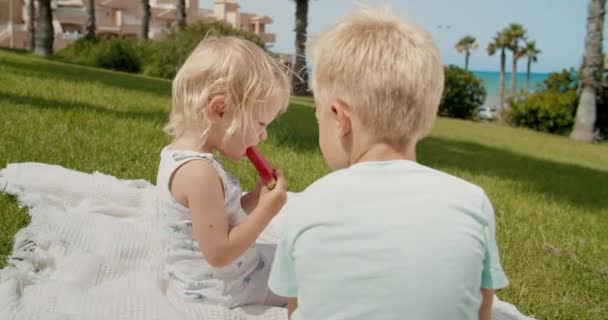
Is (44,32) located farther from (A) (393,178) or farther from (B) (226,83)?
(A) (393,178)

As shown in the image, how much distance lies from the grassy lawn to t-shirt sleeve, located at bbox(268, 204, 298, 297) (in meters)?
1.69

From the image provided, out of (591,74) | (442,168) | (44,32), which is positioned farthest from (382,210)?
(44,32)


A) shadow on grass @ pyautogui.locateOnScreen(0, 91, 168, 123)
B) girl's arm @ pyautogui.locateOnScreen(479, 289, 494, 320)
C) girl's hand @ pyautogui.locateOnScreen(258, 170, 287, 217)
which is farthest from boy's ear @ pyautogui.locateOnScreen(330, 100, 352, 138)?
shadow on grass @ pyautogui.locateOnScreen(0, 91, 168, 123)

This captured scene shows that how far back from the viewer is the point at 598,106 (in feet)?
62.1

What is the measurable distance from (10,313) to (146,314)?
1.59ft

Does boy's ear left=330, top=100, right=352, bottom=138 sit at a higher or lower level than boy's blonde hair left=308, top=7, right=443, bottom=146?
lower

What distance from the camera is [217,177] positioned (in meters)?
2.46

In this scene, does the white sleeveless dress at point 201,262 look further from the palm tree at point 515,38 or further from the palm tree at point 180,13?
the palm tree at point 515,38

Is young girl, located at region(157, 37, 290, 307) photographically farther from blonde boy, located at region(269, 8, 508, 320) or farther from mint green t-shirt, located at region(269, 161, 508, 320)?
mint green t-shirt, located at region(269, 161, 508, 320)

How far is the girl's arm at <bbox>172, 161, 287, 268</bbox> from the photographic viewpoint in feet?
7.98

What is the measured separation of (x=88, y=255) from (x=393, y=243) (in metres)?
1.90

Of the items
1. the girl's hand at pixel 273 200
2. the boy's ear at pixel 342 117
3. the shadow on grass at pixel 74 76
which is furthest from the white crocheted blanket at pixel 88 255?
the shadow on grass at pixel 74 76

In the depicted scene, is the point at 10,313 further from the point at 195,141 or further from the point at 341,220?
the point at 341,220

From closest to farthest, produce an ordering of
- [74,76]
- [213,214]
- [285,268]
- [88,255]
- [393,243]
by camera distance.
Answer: [393,243] < [285,268] < [213,214] < [88,255] < [74,76]
